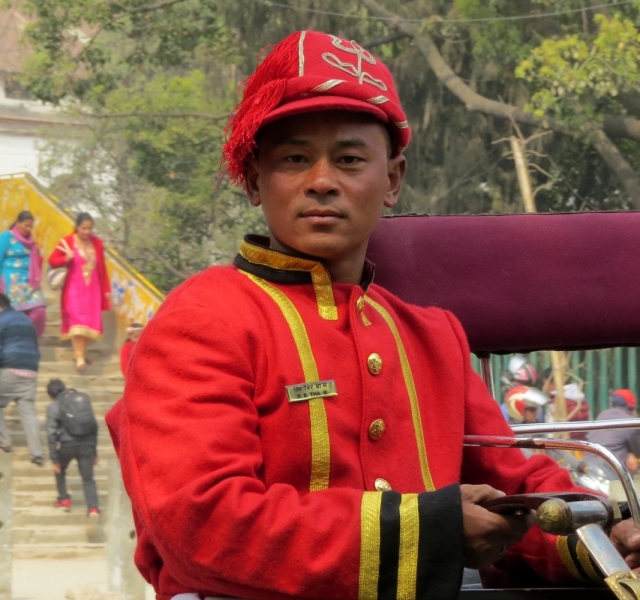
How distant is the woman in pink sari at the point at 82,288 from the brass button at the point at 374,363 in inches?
205

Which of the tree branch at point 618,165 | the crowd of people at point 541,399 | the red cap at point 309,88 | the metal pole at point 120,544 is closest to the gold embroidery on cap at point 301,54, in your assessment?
the red cap at point 309,88

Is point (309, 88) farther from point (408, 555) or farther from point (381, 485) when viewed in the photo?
point (408, 555)

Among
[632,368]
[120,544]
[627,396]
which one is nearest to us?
[120,544]

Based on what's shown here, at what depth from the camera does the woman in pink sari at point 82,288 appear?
6746mm

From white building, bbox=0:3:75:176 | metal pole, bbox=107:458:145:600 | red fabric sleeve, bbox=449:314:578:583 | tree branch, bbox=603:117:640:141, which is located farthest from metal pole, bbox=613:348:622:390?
red fabric sleeve, bbox=449:314:578:583

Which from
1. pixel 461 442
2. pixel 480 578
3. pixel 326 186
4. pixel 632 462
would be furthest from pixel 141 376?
pixel 632 462

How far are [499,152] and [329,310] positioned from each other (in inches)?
261

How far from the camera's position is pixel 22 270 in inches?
255

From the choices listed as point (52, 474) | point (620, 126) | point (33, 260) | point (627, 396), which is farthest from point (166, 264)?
point (620, 126)

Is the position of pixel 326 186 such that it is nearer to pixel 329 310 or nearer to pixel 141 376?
pixel 329 310

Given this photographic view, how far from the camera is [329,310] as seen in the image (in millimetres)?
1740

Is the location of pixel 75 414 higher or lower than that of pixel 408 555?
lower

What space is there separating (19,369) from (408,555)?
17.3ft

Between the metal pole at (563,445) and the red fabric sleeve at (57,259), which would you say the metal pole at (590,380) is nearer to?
the red fabric sleeve at (57,259)
